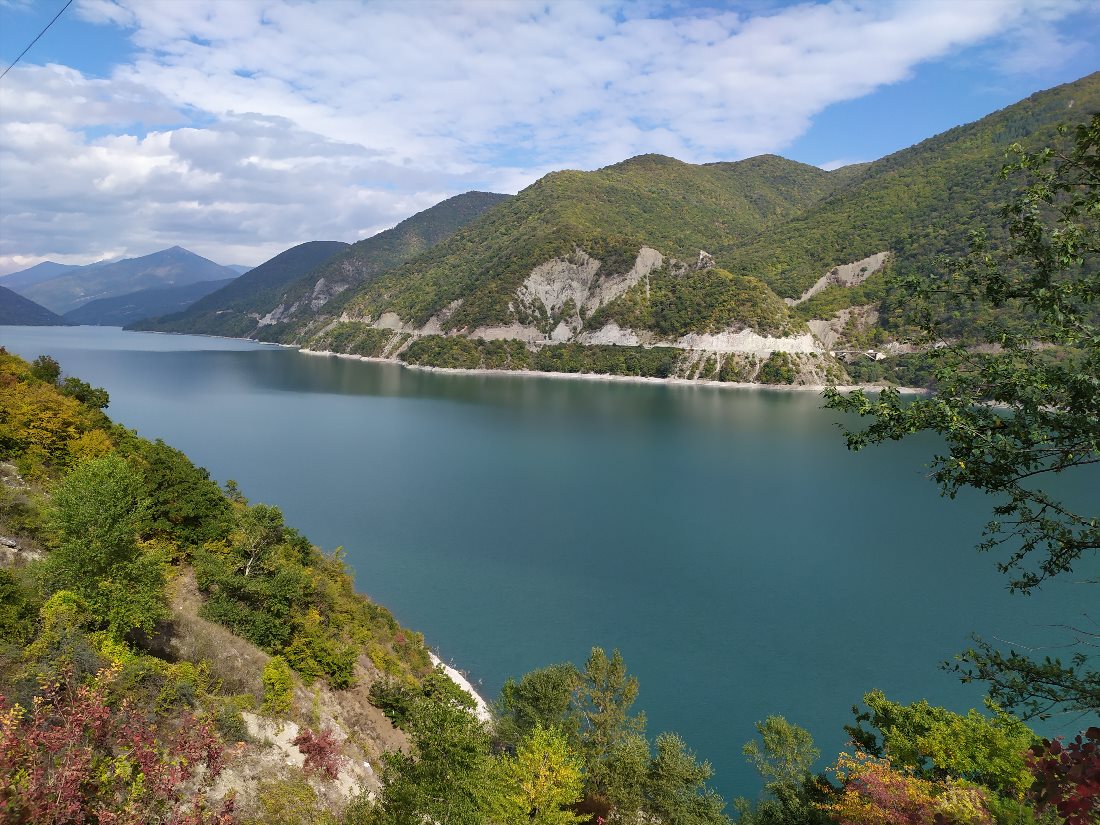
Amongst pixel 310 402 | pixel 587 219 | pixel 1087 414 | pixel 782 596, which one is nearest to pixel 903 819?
pixel 1087 414

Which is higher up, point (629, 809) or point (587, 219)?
point (587, 219)

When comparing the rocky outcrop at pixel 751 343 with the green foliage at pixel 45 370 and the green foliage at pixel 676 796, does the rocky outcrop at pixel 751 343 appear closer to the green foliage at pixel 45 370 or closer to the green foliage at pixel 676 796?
the green foliage at pixel 45 370

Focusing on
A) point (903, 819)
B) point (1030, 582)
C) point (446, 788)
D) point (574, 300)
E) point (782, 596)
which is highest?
point (574, 300)

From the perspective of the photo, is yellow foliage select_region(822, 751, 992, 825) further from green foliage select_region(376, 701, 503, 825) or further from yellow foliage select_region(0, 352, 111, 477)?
yellow foliage select_region(0, 352, 111, 477)

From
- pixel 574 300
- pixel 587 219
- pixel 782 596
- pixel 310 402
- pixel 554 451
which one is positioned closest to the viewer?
pixel 782 596

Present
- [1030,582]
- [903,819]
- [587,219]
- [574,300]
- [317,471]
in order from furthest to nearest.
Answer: [587,219], [574,300], [317,471], [903,819], [1030,582]

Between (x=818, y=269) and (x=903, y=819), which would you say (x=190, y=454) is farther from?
(x=818, y=269)

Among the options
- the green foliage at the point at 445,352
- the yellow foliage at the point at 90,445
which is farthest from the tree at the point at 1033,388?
the green foliage at the point at 445,352

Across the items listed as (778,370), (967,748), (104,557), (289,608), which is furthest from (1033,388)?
(778,370)
